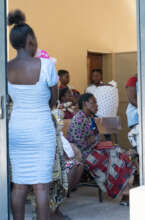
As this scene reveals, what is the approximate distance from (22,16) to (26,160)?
105 cm

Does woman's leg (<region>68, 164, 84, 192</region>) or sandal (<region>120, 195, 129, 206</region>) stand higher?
woman's leg (<region>68, 164, 84, 192</region>)

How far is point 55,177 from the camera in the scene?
3.38 m

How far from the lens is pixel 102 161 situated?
4.60m

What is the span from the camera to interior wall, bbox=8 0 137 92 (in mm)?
7305

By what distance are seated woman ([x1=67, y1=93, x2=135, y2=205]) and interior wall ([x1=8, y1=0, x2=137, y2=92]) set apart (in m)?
2.36

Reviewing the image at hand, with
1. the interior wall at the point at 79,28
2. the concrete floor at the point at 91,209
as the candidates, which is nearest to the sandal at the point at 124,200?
the concrete floor at the point at 91,209

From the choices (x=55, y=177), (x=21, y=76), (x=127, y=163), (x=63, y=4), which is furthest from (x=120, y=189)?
(x=63, y=4)

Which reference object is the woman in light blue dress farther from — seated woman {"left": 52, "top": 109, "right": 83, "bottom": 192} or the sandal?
the sandal

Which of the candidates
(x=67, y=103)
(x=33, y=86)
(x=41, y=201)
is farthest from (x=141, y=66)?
(x=67, y=103)

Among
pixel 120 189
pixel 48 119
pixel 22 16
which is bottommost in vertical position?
pixel 120 189

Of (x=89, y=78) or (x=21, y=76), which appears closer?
(x=21, y=76)

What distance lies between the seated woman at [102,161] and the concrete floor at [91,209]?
163mm

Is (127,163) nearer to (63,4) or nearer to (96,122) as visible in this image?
(96,122)

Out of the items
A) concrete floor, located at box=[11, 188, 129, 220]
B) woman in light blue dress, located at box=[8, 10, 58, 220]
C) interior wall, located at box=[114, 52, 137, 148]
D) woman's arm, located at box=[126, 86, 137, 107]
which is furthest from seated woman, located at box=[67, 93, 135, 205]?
interior wall, located at box=[114, 52, 137, 148]
